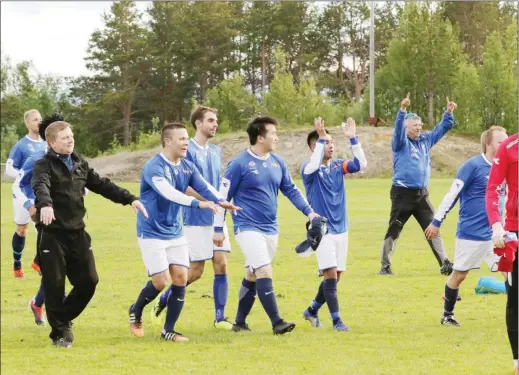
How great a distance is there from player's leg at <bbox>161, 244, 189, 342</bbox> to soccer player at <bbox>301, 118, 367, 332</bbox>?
138 cm

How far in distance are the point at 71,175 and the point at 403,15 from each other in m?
52.2

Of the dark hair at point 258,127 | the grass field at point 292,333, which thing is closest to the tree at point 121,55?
the grass field at point 292,333

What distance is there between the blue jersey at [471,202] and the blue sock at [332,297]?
3.85 feet

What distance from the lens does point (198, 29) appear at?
65.4 m

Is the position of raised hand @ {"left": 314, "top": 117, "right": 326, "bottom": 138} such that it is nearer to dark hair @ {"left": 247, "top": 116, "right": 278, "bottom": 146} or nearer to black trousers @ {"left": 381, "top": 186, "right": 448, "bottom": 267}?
dark hair @ {"left": 247, "top": 116, "right": 278, "bottom": 146}

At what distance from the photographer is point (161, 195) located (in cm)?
921

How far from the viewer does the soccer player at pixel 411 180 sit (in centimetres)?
1385

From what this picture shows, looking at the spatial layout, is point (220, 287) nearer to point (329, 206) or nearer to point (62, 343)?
point (329, 206)

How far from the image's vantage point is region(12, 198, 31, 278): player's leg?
1476 centimetres

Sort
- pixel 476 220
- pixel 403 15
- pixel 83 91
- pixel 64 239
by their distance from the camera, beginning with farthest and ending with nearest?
pixel 83 91 < pixel 403 15 < pixel 476 220 < pixel 64 239

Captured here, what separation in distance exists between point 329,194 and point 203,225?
1.37m

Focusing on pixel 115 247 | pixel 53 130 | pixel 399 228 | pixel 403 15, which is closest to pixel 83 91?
pixel 403 15

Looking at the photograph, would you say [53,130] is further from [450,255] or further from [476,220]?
[450,255]

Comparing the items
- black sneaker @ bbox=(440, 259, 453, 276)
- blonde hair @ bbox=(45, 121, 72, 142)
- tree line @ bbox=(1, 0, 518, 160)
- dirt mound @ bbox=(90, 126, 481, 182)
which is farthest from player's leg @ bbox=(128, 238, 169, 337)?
tree line @ bbox=(1, 0, 518, 160)
